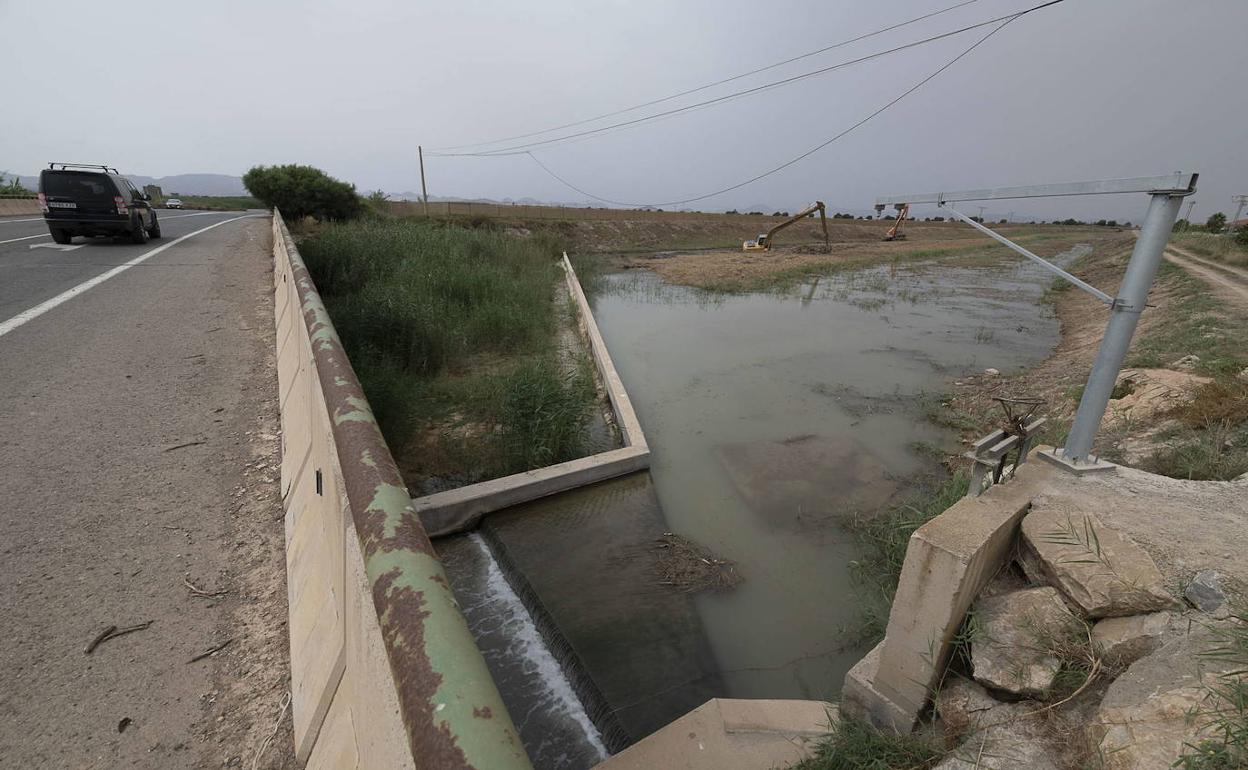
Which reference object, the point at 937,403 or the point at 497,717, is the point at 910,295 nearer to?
the point at 937,403

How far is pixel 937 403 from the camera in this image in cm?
878

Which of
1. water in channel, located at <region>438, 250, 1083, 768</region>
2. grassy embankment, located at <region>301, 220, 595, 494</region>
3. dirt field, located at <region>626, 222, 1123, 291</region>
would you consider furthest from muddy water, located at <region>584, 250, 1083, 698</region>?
dirt field, located at <region>626, 222, 1123, 291</region>

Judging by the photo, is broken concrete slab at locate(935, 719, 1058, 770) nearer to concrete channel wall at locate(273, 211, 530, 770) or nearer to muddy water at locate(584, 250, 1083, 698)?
muddy water at locate(584, 250, 1083, 698)

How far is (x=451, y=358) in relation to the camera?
8773 mm

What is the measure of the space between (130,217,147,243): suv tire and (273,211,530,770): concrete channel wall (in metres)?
12.8

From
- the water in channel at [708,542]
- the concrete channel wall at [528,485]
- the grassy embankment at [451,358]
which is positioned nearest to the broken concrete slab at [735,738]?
the water in channel at [708,542]

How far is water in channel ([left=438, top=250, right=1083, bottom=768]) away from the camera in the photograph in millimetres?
3805

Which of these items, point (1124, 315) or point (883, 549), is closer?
point (1124, 315)

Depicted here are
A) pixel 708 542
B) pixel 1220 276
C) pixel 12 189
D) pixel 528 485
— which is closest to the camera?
pixel 708 542

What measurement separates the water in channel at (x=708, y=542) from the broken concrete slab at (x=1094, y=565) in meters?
1.81

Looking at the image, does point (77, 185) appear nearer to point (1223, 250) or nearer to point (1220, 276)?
point (1220, 276)

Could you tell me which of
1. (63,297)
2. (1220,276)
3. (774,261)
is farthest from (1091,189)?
(774,261)

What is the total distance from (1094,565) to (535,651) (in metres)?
3.44

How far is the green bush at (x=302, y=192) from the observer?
25.4m
